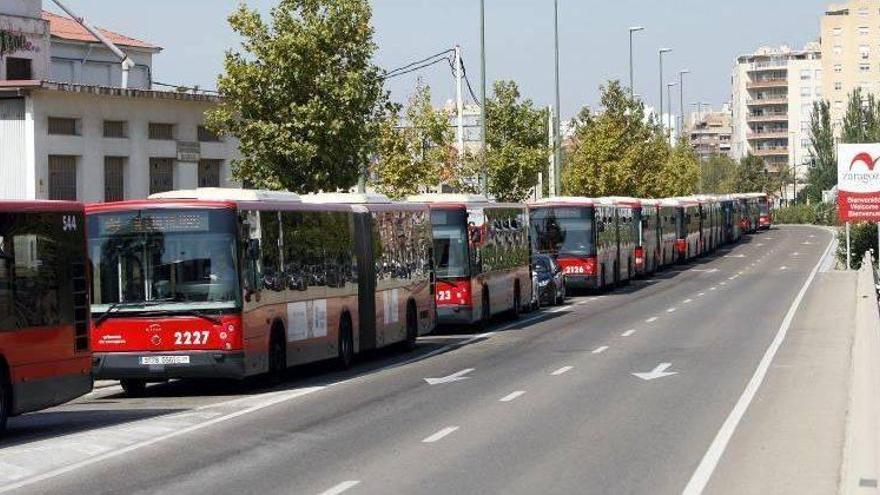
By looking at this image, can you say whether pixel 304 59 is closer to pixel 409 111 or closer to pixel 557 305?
pixel 557 305

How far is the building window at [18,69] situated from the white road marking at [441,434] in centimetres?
3695

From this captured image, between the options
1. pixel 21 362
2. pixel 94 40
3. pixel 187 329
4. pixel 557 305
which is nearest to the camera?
pixel 21 362

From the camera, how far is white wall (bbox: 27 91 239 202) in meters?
40.9

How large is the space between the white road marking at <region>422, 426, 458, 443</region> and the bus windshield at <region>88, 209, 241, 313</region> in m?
5.69

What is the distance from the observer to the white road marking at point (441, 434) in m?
17.3

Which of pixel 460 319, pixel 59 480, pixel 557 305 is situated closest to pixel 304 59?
pixel 460 319

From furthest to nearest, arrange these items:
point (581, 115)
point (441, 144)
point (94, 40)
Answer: point (581, 115) < point (441, 144) < point (94, 40)

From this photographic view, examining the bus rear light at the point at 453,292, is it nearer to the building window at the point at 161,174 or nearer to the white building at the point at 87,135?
the white building at the point at 87,135

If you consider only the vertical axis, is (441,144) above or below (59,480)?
above

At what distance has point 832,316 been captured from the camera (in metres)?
40.1

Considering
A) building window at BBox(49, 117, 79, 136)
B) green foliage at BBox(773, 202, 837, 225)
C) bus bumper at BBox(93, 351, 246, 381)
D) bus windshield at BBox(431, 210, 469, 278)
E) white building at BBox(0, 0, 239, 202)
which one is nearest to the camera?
bus bumper at BBox(93, 351, 246, 381)

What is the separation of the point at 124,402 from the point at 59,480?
29.6 ft

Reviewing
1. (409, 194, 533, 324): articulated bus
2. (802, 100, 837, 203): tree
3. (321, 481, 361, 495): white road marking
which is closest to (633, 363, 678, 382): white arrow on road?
(409, 194, 533, 324): articulated bus

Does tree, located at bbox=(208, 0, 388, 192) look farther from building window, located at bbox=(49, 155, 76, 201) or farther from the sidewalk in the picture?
the sidewalk
